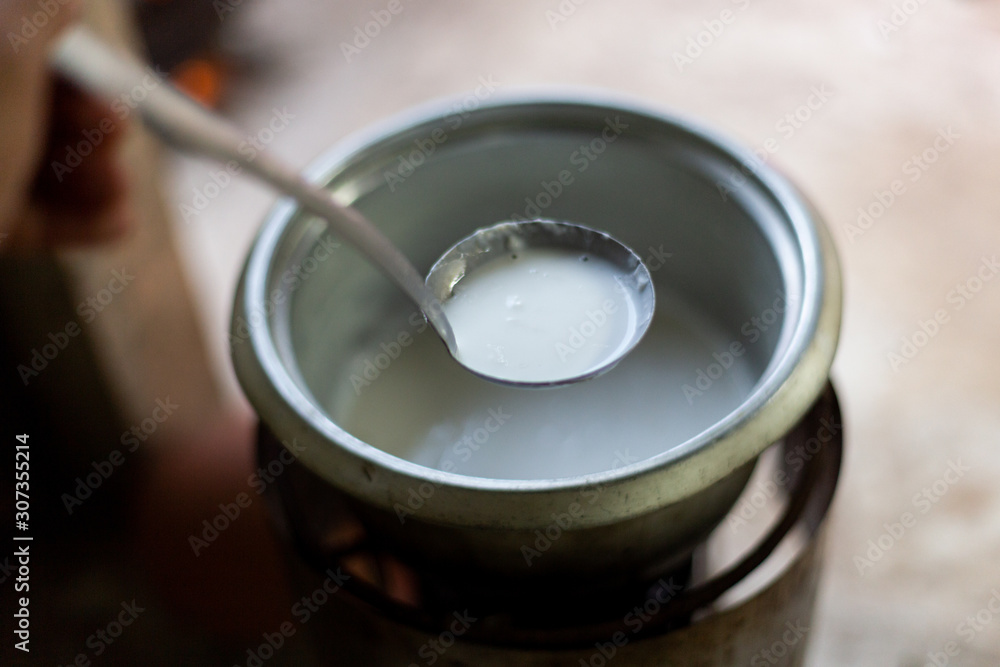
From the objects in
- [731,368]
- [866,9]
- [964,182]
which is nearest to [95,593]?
[731,368]

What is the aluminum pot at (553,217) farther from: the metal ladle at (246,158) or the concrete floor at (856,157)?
the concrete floor at (856,157)

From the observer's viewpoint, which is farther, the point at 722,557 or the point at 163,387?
the point at 163,387

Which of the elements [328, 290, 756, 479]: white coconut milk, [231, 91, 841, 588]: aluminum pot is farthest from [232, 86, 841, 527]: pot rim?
[328, 290, 756, 479]: white coconut milk

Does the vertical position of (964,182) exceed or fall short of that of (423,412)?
it falls short

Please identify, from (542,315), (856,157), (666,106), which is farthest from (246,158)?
(856,157)

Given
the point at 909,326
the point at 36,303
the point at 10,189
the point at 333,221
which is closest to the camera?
the point at 333,221

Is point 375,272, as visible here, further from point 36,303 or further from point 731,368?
point 36,303

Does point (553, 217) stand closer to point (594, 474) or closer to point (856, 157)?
point (594, 474)

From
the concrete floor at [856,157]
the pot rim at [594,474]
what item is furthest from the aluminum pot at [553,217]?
the concrete floor at [856,157]

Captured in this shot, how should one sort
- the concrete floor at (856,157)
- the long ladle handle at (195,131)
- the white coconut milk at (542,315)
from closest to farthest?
the long ladle handle at (195,131) < the white coconut milk at (542,315) < the concrete floor at (856,157)
